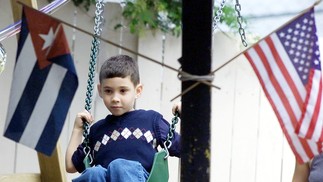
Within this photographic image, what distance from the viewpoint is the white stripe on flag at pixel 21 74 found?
7.22ft

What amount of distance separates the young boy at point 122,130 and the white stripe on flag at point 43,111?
3.42ft

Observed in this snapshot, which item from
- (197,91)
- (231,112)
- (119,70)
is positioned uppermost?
(231,112)

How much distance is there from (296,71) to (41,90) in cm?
71

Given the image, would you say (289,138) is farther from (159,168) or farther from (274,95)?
(159,168)

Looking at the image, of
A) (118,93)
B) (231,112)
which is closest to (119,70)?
(118,93)

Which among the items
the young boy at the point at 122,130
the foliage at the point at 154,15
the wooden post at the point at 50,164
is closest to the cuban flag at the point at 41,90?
the young boy at the point at 122,130

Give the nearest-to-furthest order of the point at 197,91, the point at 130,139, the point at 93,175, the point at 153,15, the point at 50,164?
the point at 197,91, the point at 93,175, the point at 130,139, the point at 50,164, the point at 153,15

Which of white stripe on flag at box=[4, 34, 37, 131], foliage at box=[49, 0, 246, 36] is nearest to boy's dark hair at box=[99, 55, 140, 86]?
white stripe on flag at box=[4, 34, 37, 131]

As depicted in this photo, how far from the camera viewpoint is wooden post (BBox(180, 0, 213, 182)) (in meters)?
2.13

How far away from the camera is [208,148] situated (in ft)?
7.06

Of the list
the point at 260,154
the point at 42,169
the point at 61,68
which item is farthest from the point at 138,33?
the point at 61,68

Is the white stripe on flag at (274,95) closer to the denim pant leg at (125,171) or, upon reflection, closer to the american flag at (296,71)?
the american flag at (296,71)

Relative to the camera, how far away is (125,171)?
316cm

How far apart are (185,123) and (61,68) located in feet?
1.24
